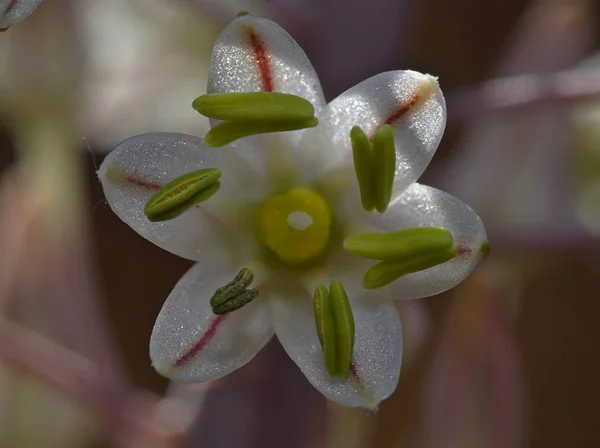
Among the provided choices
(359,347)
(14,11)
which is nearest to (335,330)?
(359,347)

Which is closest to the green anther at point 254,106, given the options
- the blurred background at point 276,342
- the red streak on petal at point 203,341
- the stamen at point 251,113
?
the stamen at point 251,113

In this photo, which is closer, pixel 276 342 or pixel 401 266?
pixel 401 266

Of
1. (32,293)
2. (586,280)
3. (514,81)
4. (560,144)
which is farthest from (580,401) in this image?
(32,293)

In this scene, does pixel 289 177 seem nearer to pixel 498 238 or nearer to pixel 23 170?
pixel 498 238

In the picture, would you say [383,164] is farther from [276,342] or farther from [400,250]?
[276,342]

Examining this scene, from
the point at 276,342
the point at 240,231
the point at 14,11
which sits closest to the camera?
the point at 14,11
